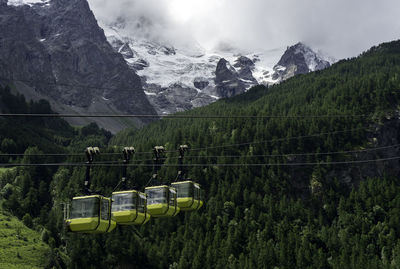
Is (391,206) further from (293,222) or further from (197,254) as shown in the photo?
(197,254)

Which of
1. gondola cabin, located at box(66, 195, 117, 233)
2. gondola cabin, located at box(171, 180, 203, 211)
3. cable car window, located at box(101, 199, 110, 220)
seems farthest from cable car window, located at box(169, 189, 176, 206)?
gondola cabin, located at box(66, 195, 117, 233)

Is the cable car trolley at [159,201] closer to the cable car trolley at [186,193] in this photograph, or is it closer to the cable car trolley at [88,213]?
the cable car trolley at [186,193]

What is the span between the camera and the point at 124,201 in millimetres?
46312

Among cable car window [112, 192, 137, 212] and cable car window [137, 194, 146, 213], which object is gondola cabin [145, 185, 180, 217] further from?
cable car window [112, 192, 137, 212]

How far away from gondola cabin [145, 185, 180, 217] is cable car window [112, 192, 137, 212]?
4.54 m

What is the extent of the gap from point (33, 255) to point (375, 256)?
341 feet

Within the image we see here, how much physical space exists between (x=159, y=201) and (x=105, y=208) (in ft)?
24.9

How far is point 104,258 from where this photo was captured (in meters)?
166

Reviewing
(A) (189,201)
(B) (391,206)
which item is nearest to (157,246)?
(B) (391,206)

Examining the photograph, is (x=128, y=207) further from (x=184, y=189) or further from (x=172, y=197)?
(x=184, y=189)

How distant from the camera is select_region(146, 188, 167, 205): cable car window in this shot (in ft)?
165

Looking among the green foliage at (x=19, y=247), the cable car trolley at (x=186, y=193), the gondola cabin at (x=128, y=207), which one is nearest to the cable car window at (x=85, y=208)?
the gondola cabin at (x=128, y=207)

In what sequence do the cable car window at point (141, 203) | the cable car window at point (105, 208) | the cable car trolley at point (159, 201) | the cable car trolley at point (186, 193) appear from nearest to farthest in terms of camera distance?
the cable car window at point (105, 208)
the cable car window at point (141, 203)
the cable car trolley at point (159, 201)
the cable car trolley at point (186, 193)

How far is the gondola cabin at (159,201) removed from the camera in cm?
5017
